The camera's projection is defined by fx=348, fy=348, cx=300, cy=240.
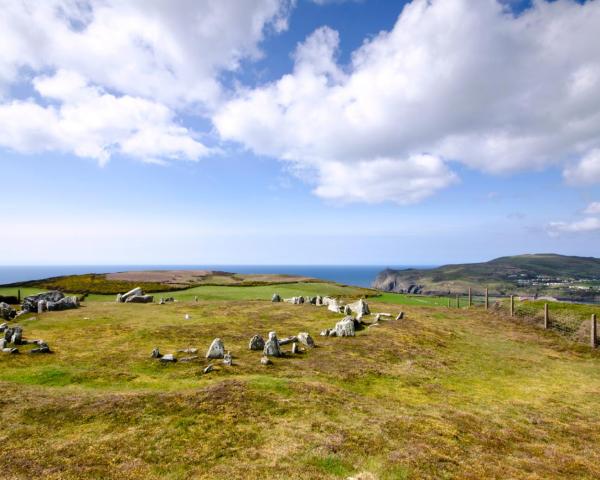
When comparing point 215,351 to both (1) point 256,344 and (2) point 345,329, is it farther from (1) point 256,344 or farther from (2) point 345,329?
(2) point 345,329

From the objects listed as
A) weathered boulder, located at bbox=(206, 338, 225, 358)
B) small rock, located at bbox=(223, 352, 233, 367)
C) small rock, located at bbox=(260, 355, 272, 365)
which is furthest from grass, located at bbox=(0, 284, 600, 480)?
weathered boulder, located at bbox=(206, 338, 225, 358)

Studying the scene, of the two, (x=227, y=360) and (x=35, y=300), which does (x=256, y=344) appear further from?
(x=35, y=300)

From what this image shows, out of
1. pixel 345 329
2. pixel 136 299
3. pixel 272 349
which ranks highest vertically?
pixel 136 299

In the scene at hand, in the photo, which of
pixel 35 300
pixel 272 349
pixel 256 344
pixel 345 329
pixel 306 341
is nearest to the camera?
pixel 272 349

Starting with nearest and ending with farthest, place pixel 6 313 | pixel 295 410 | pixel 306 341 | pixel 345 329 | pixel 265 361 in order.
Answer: pixel 295 410
pixel 265 361
pixel 306 341
pixel 345 329
pixel 6 313

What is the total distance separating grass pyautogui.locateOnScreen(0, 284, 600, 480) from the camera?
13234mm

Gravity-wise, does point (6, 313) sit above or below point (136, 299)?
above

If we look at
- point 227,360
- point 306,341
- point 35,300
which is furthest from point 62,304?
point 306,341

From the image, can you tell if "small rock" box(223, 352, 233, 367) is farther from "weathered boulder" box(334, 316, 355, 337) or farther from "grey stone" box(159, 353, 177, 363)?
"weathered boulder" box(334, 316, 355, 337)

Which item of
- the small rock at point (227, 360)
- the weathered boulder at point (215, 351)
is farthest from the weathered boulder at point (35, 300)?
the small rock at point (227, 360)

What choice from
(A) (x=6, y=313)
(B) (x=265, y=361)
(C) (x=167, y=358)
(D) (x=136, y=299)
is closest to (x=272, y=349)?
(B) (x=265, y=361)

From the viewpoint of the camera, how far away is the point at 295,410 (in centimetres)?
1769

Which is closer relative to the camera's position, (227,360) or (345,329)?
(227,360)

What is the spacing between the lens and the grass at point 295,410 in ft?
43.4
